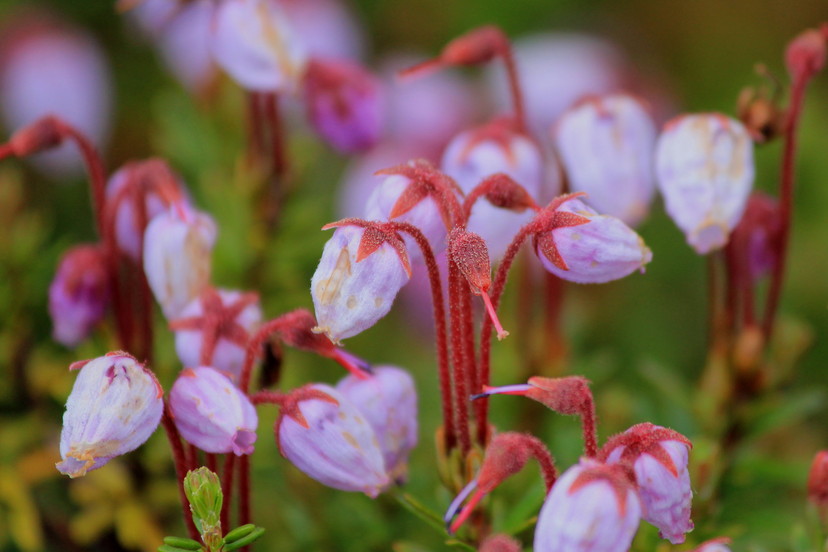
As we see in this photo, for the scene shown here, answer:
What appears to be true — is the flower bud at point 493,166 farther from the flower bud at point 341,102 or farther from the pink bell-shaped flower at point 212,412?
the pink bell-shaped flower at point 212,412

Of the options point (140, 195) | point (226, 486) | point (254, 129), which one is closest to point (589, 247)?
point (226, 486)

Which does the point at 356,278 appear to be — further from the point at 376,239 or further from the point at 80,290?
the point at 80,290

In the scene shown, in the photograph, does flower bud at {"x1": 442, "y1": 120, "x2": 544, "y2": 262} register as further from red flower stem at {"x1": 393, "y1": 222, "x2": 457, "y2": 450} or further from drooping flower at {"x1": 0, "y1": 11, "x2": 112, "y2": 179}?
drooping flower at {"x1": 0, "y1": 11, "x2": 112, "y2": 179}

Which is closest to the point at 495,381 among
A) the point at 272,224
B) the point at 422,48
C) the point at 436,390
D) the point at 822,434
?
the point at 436,390

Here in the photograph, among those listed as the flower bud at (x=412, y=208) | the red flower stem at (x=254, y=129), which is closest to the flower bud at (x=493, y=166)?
the flower bud at (x=412, y=208)

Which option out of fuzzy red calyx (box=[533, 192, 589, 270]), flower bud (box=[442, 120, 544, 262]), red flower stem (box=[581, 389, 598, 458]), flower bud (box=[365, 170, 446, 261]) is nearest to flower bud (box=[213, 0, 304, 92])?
flower bud (box=[442, 120, 544, 262])

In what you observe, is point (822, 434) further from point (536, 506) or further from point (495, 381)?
point (536, 506)
